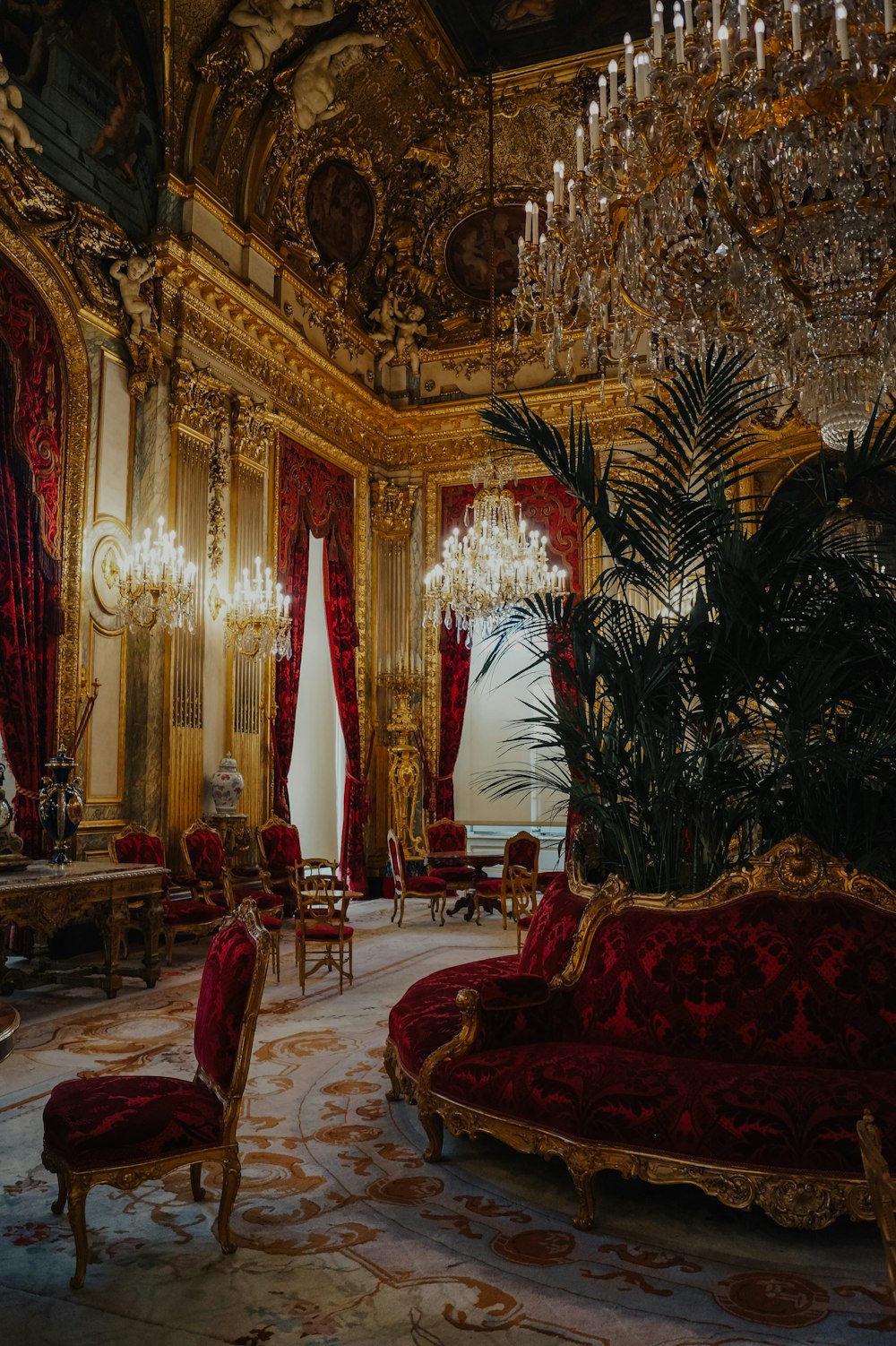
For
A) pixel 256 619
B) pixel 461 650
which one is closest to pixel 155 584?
pixel 256 619

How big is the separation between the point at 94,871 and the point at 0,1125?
2.22m

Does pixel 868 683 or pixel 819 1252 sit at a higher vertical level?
pixel 868 683

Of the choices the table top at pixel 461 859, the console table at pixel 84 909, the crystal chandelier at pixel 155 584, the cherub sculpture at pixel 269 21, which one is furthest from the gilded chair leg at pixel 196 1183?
the cherub sculpture at pixel 269 21

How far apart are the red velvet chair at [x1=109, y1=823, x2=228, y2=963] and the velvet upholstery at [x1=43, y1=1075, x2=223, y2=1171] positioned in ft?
12.1

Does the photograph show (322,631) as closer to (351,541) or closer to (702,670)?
(351,541)

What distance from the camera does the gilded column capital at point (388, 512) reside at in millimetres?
11430

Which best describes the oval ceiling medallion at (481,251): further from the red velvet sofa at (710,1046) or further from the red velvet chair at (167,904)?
the red velvet sofa at (710,1046)

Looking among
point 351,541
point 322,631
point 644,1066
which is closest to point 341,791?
point 322,631

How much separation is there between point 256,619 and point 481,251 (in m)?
5.59

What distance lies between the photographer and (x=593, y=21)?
30.1ft

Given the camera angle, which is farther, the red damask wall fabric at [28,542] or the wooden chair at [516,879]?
the wooden chair at [516,879]

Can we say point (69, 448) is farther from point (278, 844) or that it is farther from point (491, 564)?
point (278, 844)

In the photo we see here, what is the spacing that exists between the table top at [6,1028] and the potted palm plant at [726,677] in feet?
5.91

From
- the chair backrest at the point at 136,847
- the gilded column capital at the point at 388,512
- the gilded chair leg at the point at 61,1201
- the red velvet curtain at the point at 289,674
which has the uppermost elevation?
the gilded column capital at the point at 388,512
